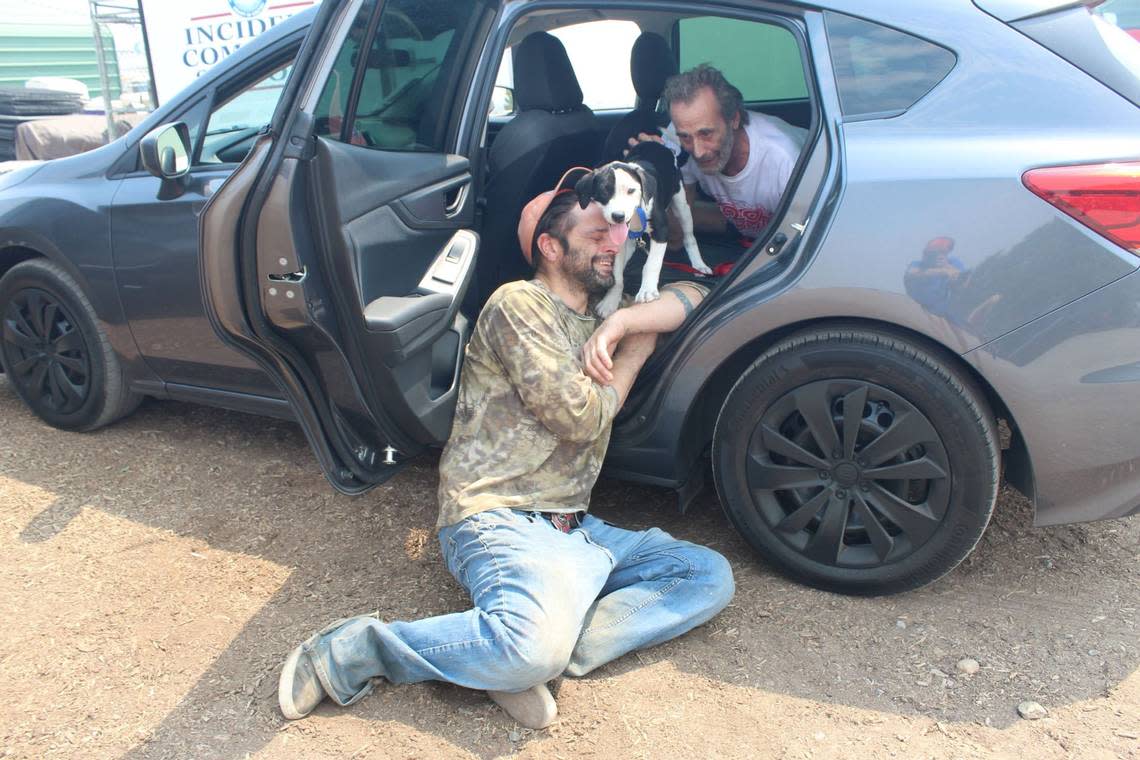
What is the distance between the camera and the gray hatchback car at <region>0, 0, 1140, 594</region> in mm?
2252

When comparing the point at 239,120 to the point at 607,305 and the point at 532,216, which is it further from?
the point at 607,305

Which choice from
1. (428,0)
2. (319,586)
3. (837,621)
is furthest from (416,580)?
(428,0)

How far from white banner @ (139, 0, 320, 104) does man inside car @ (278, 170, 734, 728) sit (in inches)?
342

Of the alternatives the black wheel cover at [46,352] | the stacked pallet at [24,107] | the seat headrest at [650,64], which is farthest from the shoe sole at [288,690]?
→ the stacked pallet at [24,107]

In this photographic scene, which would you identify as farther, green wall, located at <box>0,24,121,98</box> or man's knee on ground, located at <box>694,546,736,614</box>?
green wall, located at <box>0,24,121,98</box>

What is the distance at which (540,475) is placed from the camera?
275 cm

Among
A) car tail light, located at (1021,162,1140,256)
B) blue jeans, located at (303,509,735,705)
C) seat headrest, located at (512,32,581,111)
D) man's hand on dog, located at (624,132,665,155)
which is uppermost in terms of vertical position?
seat headrest, located at (512,32,581,111)

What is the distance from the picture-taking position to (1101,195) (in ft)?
7.10

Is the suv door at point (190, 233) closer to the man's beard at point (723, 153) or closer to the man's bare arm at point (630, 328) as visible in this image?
the man's bare arm at point (630, 328)

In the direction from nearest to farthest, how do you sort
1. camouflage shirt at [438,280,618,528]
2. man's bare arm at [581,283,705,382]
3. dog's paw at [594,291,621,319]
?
camouflage shirt at [438,280,618,528] < man's bare arm at [581,283,705,382] < dog's paw at [594,291,621,319]

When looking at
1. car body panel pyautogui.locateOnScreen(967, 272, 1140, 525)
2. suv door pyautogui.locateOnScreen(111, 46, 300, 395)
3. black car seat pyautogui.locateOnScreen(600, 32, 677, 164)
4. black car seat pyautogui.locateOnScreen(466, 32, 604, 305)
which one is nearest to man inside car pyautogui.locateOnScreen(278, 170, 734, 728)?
black car seat pyautogui.locateOnScreen(466, 32, 604, 305)

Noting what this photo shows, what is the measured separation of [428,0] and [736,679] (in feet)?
7.18

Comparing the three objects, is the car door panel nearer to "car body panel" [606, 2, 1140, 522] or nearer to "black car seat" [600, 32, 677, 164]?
"black car seat" [600, 32, 677, 164]

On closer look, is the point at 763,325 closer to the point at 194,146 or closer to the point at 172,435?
the point at 194,146
